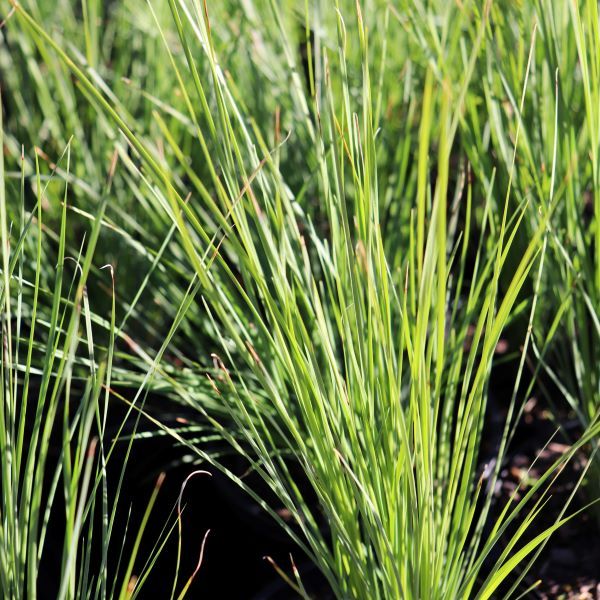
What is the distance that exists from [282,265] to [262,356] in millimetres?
189

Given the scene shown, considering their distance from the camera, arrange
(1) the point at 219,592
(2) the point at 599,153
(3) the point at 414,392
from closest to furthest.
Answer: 1. (3) the point at 414,392
2. (2) the point at 599,153
3. (1) the point at 219,592

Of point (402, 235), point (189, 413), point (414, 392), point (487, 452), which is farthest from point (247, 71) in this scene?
point (414, 392)

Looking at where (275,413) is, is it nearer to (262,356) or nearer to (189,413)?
(262,356)

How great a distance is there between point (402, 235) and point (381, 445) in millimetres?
394

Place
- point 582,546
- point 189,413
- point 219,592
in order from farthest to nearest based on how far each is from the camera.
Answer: point 189,413, point 219,592, point 582,546

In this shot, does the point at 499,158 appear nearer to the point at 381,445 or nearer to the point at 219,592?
the point at 381,445

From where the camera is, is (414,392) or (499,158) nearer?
(414,392)

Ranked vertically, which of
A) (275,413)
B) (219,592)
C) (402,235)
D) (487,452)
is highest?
(402,235)

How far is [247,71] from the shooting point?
1165 millimetres

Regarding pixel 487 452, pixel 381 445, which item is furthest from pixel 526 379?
pixel 381 445

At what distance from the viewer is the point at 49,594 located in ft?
3.13

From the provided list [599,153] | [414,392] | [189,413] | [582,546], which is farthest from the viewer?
[189,413]

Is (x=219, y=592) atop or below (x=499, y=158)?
below

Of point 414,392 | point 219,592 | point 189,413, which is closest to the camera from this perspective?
point 414,392
